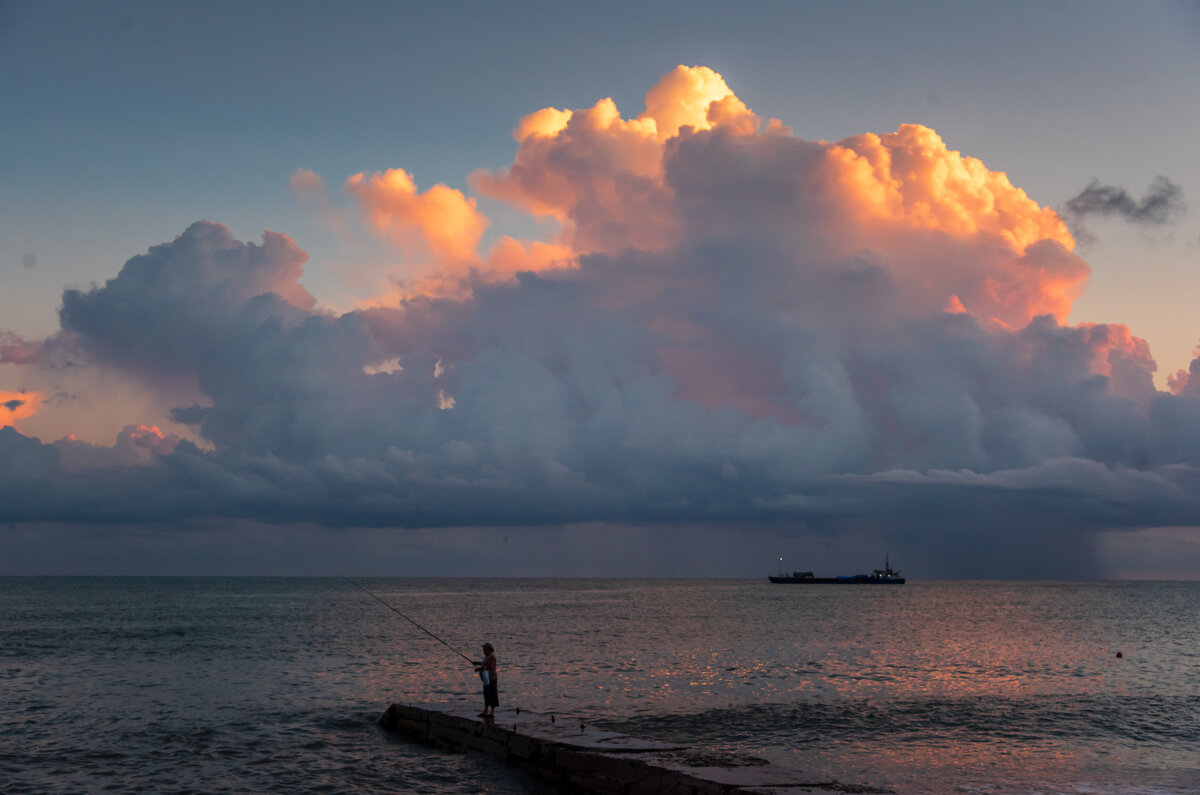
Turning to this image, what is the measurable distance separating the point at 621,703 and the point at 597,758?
15929 mm

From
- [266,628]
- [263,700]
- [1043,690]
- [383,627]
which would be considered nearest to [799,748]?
[1043,690]

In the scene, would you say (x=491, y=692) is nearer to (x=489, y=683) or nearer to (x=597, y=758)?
A: (x=489, y=683)

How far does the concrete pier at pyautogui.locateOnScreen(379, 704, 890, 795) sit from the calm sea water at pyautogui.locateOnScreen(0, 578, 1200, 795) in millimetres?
713

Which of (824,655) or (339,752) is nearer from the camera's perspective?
(339,752)

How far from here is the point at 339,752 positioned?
29844 millimetres

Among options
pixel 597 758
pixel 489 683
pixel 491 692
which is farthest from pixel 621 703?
pixel 597 758

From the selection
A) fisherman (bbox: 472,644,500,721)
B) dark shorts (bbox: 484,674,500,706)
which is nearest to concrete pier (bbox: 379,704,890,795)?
fisherman (bbox: 472,644,500,721)

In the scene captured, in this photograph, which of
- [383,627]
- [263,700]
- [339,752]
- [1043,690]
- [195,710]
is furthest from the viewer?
[383,627]

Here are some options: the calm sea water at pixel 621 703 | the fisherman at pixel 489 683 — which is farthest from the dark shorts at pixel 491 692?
the calm sea water at pixel 621 703

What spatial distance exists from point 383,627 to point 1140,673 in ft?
204

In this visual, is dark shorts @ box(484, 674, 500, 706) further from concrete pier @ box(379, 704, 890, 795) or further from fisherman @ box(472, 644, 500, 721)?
concrete pier @ box(379, 704, 890, 795)

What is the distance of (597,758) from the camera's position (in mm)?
24000

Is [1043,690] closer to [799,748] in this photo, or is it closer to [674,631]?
[799,748]

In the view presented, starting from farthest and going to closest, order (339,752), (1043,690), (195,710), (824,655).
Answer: (824,655)
(1043,690)
(195,710)
(339,752)
